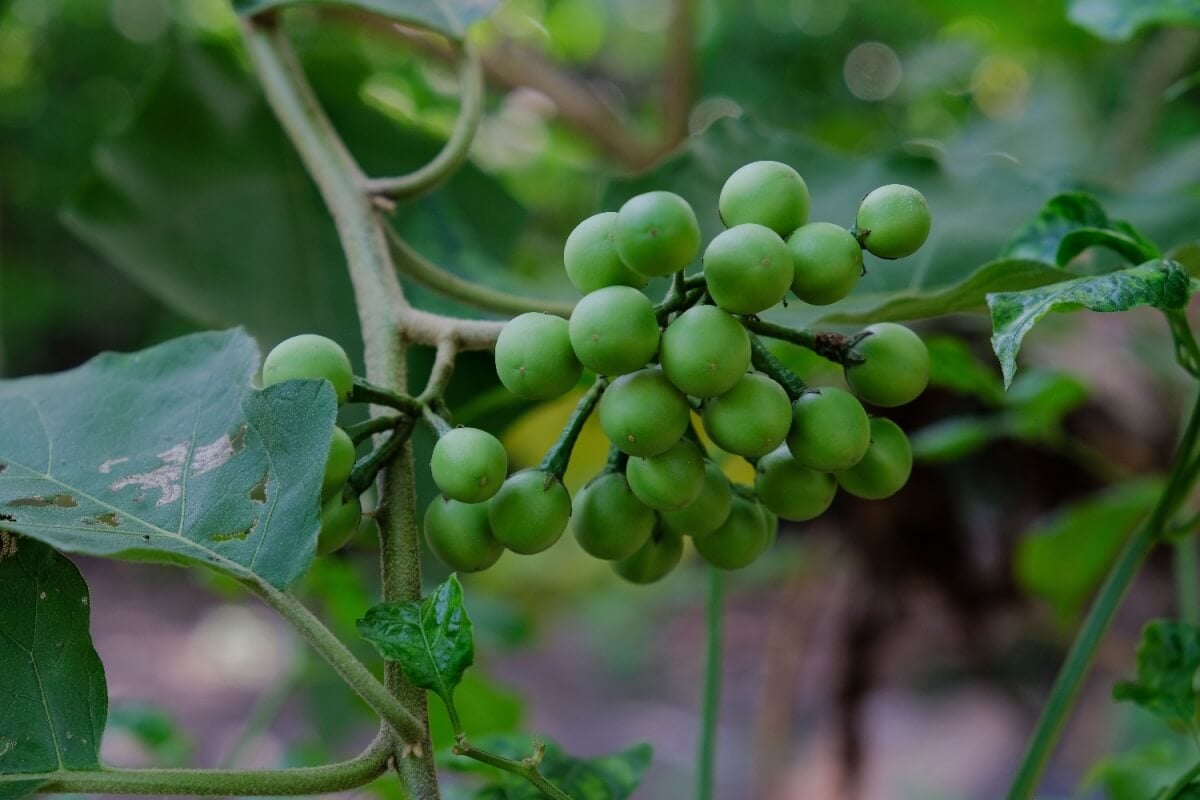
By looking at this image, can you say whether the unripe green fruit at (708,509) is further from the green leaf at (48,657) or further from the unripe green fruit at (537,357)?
the green leaf at (48,657)

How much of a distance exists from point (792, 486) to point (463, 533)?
0.43ft

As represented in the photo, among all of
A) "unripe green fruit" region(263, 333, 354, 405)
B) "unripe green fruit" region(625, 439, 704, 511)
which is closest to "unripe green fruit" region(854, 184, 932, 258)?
"unripe green fruit" region(625, 439, 704, 511)

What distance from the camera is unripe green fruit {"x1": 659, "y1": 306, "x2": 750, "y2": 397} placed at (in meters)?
0.33

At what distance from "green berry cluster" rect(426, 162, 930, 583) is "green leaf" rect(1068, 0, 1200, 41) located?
16.5 inches

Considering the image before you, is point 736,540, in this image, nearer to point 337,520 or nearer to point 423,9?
point 337,520

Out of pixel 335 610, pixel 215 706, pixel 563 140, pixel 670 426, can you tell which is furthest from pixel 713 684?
pixel 215 706

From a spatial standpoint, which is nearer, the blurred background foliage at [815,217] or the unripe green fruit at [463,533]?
the unripe green fruit at [463,533]

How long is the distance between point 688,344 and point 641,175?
0.38 m

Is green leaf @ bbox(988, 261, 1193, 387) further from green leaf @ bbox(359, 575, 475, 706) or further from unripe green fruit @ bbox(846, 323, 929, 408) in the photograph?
green leaf @ bbox(359, 575, 475, 706)

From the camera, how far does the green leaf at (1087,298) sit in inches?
14.2

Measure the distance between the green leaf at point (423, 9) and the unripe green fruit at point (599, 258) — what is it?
1.33ft

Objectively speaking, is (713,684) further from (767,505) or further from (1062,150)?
(1062,150)

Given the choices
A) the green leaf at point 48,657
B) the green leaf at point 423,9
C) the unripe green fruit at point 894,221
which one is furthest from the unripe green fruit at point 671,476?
the green leaf at point 423,9

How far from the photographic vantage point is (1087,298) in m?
0.37
